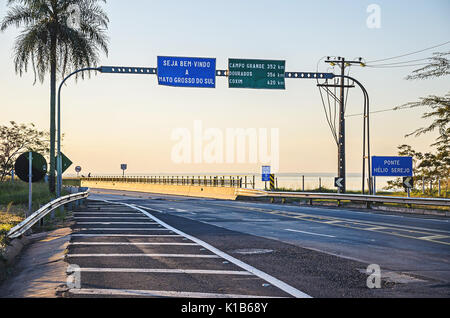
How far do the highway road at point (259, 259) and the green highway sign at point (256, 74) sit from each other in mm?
16499

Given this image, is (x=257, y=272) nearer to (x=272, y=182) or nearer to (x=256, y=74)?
(x=256, y=74)

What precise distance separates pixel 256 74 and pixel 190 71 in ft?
14.3

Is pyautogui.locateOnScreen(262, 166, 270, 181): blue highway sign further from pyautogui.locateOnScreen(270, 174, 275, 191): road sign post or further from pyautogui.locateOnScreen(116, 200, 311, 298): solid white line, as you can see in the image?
pyautogui.locateOnScreen(116, 200, 311, 298): solid white line

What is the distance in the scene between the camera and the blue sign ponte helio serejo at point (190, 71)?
31734 mm

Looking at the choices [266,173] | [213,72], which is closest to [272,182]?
[266,173]

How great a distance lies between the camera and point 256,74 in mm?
33062

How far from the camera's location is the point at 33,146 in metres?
57.2

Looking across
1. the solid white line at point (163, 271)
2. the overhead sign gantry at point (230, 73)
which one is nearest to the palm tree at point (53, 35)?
the overhead sign gantry at point (230, 73)

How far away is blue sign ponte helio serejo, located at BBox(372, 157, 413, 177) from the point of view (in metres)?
30.1

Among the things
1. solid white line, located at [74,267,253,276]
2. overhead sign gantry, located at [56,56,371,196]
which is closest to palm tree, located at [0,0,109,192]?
overhead sign gantry, located at [56,56,371,196]

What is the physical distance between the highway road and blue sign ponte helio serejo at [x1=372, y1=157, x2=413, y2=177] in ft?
40.6

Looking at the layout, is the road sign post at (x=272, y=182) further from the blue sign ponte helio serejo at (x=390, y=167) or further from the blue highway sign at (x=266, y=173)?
the blue sign ponte helio serejo at (x=390, y=167)
